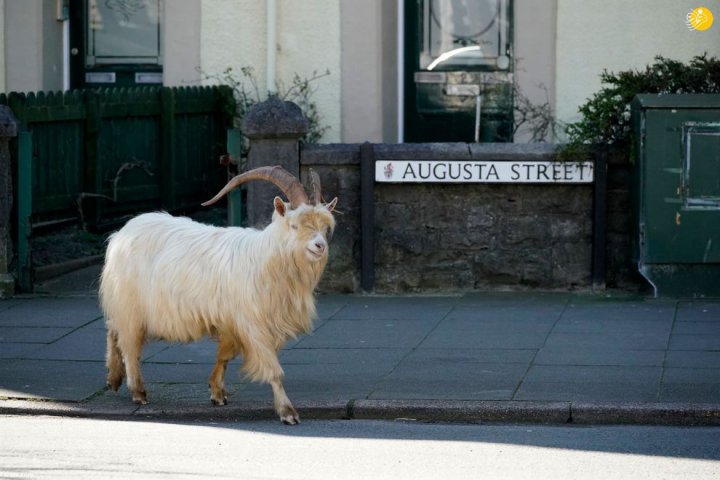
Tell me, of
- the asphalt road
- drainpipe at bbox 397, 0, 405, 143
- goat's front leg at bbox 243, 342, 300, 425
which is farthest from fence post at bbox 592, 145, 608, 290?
goat's front leg at bbox 243, 342, 300, 425

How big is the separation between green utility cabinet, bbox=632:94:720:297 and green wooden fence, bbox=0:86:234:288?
5419 millimetres

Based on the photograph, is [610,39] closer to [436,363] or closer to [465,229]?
[465,229]

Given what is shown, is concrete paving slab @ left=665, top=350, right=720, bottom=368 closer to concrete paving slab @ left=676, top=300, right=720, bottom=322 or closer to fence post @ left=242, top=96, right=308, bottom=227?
concrete paving slab @ left=676, top=300, right=720, bottom=322

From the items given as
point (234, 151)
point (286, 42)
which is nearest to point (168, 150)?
point (286, 42)

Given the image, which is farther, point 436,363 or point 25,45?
point 25,45

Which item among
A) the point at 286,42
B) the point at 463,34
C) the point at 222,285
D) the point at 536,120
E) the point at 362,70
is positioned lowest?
the point at 222,285

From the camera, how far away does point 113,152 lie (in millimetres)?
14695

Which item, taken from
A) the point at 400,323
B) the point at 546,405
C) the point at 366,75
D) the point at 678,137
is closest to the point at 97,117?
the point at 366,75

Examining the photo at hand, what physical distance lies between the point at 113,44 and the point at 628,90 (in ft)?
22.4

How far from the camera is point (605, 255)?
40.4 ft

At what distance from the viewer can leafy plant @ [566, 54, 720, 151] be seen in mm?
12289

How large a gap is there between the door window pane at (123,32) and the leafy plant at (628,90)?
5977 millimetres

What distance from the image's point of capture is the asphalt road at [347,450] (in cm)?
721

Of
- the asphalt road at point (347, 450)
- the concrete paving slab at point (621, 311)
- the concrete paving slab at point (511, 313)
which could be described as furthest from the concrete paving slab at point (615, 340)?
the asphalt road at point (347, 450)
